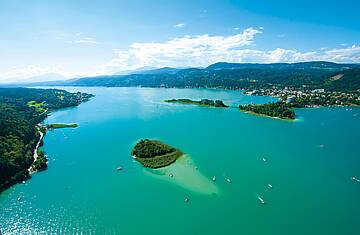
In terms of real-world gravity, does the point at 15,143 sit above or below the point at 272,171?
above

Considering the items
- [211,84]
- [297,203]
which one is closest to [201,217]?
[297,203]

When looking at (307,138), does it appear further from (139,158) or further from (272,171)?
(139,158)

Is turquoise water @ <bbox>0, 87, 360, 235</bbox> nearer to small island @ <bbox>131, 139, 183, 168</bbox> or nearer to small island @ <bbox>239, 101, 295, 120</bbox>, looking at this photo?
small island @ <bbox>131, 139, 183, 168</bbox>

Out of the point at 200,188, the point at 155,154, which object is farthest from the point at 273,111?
the point at 200,188

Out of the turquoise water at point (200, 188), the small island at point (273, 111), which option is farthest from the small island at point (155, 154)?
the small island at point (273, 111)

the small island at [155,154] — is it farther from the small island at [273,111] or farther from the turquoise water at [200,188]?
the small island at [273,111]

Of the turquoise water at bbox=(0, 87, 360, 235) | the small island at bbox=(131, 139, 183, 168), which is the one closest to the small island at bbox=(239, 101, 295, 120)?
the turquoise water at bbox=(0, 87, 360, 235)

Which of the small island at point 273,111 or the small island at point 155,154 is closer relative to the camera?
the small island at point 155,154
